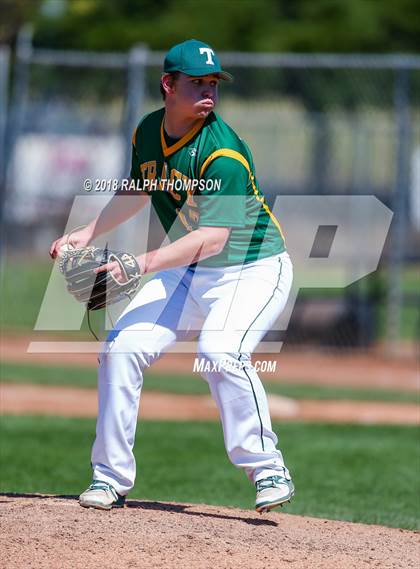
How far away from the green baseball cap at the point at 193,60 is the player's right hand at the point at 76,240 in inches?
37.2

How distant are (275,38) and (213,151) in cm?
1817

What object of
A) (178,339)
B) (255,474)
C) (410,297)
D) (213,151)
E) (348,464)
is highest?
(213,151)

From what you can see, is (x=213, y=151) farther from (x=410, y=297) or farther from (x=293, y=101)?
(x=293, y=101)

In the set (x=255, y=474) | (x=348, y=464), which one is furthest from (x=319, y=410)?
(x=255, y=474)

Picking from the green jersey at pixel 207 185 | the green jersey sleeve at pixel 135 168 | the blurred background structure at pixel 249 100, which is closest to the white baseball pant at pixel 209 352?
the green jersey at pixel 207 185

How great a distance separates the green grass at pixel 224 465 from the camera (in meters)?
7.12

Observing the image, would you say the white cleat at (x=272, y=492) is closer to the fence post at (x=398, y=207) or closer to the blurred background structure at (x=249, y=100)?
the fence post at (x=398, y=207)

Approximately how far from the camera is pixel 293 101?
24312 mm

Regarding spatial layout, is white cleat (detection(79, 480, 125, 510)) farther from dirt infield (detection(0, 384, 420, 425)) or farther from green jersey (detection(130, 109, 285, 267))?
dirt infield (detection(0, 384, 420, 425))

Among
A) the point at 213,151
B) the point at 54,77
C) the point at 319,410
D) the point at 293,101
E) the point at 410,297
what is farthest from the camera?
the point at 293,101

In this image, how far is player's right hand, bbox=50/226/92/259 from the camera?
5.51m

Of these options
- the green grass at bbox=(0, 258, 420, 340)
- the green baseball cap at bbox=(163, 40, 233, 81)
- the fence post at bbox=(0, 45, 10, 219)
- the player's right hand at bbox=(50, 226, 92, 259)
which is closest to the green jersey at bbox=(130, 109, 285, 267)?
the green baseball cap at bbox=(163, 40, 233, 81)

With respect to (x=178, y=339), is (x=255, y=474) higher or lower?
lower

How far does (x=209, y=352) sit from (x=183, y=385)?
22.8 ft
